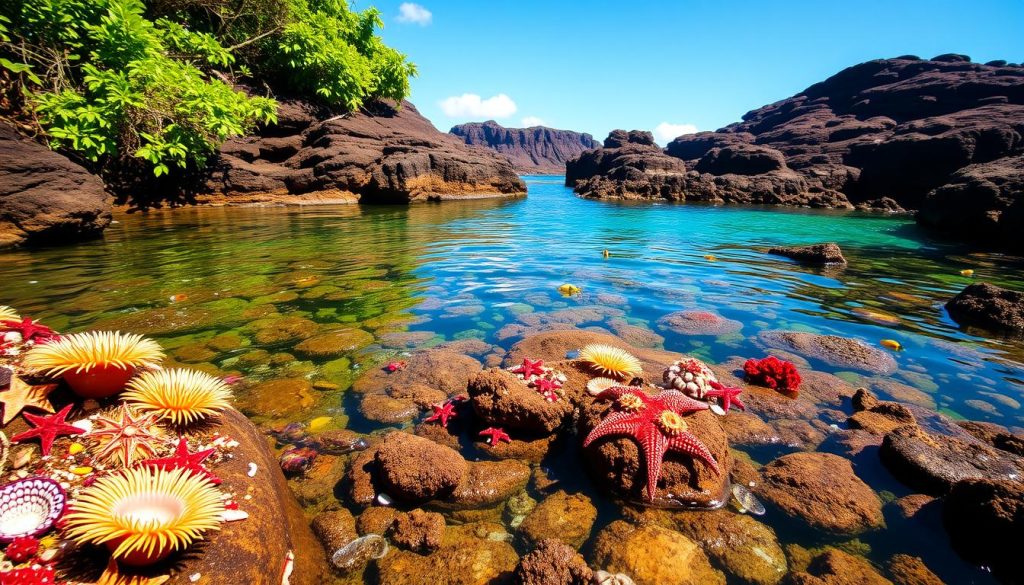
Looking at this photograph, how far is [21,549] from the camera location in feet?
6.08

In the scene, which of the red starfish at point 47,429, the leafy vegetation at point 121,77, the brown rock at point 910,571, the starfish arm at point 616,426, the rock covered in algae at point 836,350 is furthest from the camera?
the leafy vegetation at point 121,77

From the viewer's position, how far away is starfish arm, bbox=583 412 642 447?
3559 millimetres

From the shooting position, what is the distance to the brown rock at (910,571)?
2785 millimetres

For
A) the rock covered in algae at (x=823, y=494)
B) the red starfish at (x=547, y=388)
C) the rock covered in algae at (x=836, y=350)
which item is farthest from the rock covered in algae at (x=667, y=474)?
the rock covered in algae at (x=836, y=350)

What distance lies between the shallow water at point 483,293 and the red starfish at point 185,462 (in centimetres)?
190

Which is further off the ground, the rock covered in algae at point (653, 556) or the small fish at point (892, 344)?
the small fish at point (892, 344)

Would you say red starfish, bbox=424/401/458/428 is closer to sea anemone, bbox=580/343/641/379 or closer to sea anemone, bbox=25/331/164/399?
sea anemone, bbox=580/343/641/379

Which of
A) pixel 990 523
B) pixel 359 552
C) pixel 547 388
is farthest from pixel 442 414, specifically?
pixel 990 523

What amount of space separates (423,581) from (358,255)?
38.6 feet

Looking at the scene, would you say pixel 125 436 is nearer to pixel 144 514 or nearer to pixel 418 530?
pixel 144 514

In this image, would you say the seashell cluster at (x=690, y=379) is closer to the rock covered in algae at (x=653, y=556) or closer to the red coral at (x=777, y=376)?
the red coral at (x=777, y=376)

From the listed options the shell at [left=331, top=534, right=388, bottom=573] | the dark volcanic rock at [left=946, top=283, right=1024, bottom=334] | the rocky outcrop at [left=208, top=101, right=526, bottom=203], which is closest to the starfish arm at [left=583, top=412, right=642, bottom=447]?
the shell at [left=331, top=534, right=388, bottom=573]

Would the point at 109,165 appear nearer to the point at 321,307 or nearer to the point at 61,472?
the point at 321,307

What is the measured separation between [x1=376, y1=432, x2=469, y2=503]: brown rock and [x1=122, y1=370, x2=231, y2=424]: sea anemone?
4.49 feet
